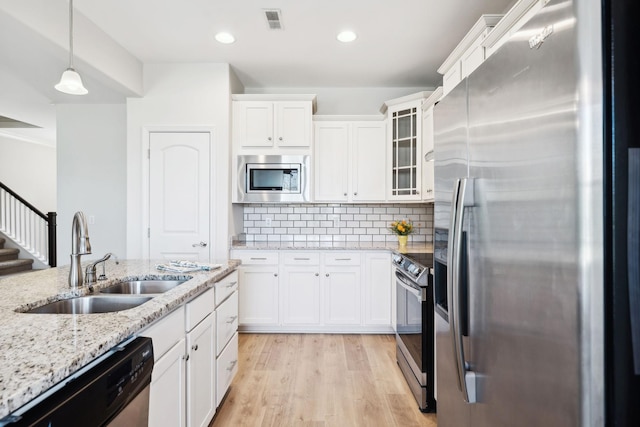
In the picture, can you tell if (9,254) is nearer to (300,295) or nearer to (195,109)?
(195,109)

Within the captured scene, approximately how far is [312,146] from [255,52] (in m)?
1.06

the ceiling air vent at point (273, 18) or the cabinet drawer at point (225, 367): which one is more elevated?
the ceiling air vent at point (273, 18)

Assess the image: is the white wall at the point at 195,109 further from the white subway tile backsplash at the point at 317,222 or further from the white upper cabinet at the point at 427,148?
the white upper cabinet at the point at 427,148

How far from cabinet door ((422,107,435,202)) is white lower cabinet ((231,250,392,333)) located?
0.76 metres

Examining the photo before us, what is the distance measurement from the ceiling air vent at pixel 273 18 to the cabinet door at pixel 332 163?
126 cm

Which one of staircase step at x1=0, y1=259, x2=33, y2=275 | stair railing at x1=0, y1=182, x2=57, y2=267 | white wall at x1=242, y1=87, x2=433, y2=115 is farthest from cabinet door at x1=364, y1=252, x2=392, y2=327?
staircase step at x1=0, y1=259, x2=33, y2=275

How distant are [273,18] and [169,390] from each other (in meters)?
2.55

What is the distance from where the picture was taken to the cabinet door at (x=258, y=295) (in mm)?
3428

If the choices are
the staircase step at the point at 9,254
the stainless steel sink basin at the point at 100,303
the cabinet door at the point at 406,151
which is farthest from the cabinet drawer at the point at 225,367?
the staircase step at the point at 9,254

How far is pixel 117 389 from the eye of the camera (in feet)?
2.90

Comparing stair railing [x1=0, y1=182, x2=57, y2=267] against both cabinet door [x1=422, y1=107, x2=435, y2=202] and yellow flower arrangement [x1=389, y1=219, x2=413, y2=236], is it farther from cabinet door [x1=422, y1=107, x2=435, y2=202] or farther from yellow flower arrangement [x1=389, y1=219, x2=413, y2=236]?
cabinet door [x1=422, y1=107, x2=435, y2=202]

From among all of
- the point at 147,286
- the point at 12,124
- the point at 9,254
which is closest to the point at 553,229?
the point at 147,286

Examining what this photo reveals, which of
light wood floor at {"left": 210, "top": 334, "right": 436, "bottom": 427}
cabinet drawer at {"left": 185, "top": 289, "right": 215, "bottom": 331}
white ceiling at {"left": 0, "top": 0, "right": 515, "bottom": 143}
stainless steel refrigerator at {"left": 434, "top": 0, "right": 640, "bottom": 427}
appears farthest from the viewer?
white ceiling at {"left": 0, "top": 0, "right": 515, "bottom": 143}

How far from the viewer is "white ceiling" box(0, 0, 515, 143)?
234 centimetres
